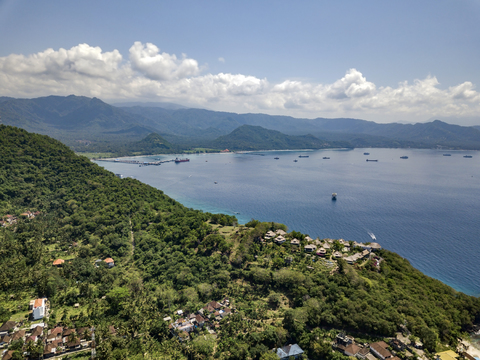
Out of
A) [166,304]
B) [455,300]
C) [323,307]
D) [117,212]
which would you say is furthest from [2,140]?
[455,300]

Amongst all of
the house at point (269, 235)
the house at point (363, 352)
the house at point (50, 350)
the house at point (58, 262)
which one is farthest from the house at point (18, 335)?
the house at point (269, 235)

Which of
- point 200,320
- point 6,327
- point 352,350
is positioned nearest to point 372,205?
point 352,350

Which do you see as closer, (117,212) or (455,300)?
(455,300)

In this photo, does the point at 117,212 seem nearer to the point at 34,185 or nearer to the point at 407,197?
the point at 34,185

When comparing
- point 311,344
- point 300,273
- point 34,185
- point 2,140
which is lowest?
point 311,344

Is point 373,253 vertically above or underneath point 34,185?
underneath

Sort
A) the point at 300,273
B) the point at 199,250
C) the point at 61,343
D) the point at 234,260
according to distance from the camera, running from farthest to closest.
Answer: the point at 199,250, the point at 234,260, the point at 300,273, the point at 61,343

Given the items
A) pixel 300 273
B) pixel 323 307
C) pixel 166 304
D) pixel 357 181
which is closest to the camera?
pixel 323 307
